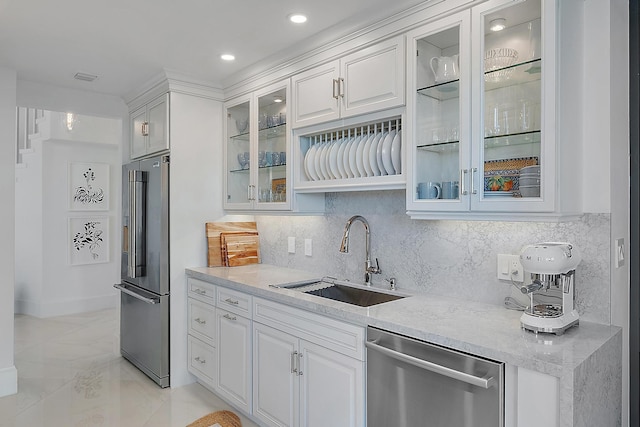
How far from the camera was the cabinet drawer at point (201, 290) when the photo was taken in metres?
3.09

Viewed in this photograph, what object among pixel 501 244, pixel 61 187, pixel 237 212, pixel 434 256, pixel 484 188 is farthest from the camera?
pixel 61 187

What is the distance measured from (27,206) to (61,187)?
0.62 metres

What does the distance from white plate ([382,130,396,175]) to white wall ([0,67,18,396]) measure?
9.24 feet

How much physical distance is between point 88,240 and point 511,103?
19.3ft

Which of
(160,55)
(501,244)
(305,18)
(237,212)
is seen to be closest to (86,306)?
(237,212)

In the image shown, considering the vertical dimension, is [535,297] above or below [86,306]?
above

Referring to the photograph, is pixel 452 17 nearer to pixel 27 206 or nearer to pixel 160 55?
pixel 160 55

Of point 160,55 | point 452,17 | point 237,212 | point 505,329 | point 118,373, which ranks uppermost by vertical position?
point 160,55

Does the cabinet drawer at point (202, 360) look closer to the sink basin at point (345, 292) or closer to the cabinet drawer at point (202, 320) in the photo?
the cabinet drawer at point (202, 320)

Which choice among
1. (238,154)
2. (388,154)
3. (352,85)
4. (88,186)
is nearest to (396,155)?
(388,154)

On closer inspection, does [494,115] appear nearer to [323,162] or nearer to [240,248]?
[323,162]

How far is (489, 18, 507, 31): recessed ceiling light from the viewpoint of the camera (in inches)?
72.2

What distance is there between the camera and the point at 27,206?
232 inches

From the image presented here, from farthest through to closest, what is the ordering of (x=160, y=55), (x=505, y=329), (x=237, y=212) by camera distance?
(x=237, y=212)
(x=160, y=55)
(x=505, y=329)
